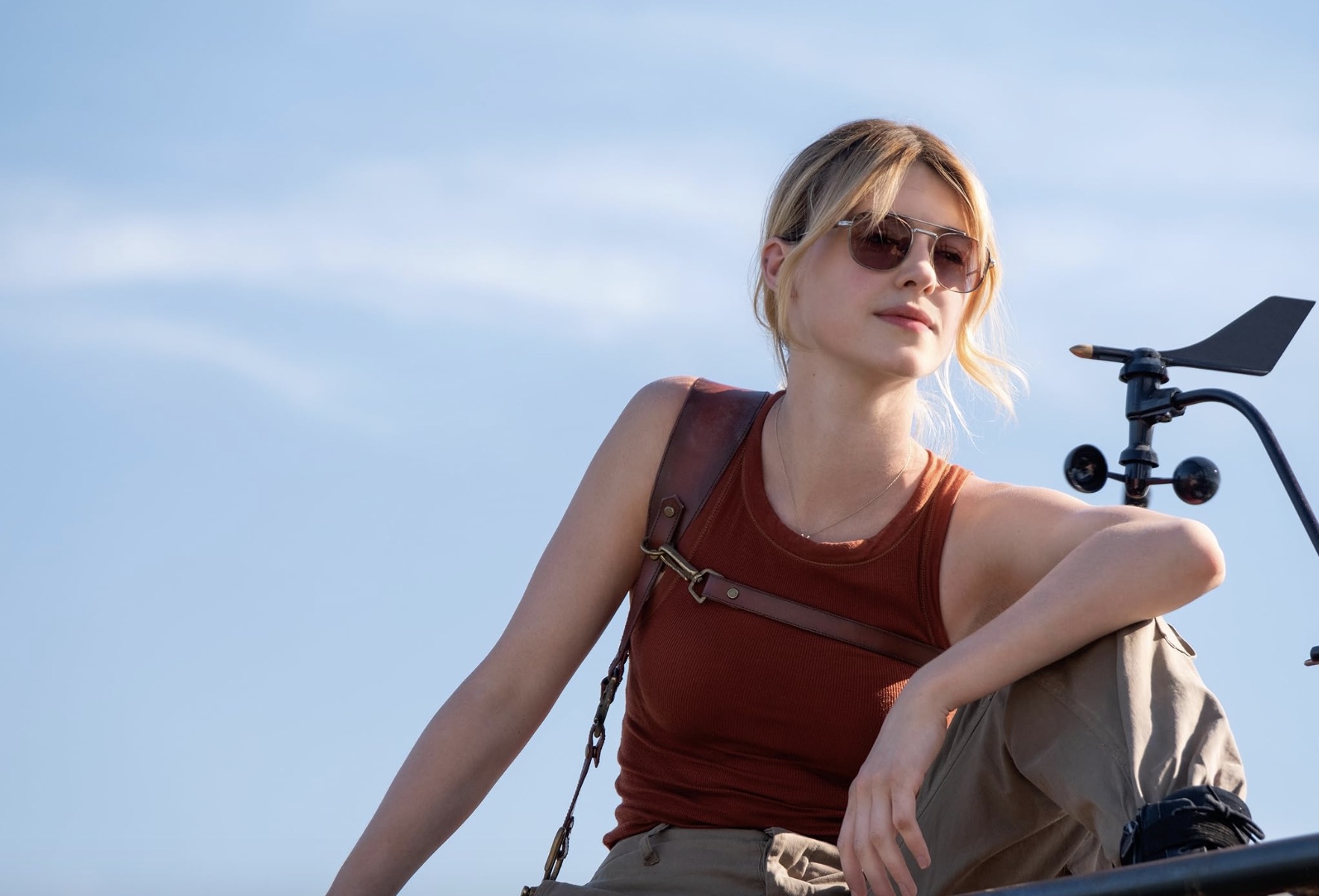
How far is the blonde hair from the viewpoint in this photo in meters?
3.31

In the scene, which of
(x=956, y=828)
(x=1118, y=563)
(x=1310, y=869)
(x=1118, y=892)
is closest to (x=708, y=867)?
(x=956, y=828)

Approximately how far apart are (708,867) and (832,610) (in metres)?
0.60

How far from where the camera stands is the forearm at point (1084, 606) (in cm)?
245

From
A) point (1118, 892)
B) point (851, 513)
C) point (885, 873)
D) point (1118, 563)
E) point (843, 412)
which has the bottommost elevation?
point (1118, 892)

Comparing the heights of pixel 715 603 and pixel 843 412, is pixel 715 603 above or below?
below

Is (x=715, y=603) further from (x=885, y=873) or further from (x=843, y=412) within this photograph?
(x=885, y=873)

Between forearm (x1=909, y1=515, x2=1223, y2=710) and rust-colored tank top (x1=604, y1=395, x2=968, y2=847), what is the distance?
1.77 ft

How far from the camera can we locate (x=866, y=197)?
3297mm

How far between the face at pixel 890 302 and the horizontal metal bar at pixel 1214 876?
5.39 feet

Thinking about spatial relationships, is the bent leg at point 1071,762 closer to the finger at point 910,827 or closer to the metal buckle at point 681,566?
the finger at point 910,827

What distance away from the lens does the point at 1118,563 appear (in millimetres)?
2473

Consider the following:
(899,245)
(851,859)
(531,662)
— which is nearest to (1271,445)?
(899,245)

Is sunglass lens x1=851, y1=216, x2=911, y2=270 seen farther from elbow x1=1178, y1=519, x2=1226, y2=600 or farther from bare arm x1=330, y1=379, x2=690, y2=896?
elbow x1=1178, y1=519, x2=1226, y2=600

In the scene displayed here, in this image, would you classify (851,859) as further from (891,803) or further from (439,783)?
(439,783)
